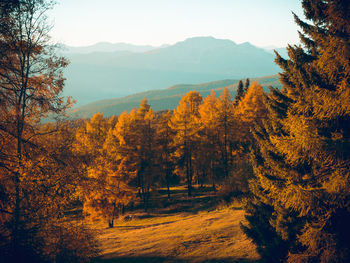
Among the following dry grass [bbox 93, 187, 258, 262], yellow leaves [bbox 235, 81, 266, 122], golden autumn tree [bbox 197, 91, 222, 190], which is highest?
yellow leaves [bbox 235, 81, 266, 122]

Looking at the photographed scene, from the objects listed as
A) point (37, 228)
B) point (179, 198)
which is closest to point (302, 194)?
point (37, 228)

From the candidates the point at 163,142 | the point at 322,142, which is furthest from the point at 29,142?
the point at 163,142

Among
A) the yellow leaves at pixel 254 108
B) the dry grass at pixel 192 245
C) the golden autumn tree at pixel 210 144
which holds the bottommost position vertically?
the dry grass at pixel 192 245

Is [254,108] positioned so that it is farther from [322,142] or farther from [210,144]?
[322,142]

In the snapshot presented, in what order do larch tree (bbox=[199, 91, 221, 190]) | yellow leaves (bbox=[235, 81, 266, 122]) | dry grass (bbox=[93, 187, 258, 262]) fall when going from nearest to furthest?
dry grass (bbox=[93, 187, 258, 262]), yellow leaves (bbox=[235, 81, 266, 122]), larch tree (bbox=[199, 91, 221, 190])

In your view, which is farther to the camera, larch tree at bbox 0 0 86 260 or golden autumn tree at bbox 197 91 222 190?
golden autumn tree at bbox 197 91 222 190

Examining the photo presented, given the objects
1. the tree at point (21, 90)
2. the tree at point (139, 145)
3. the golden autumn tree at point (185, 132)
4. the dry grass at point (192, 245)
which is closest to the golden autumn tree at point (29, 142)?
the tree at point (21, 90)

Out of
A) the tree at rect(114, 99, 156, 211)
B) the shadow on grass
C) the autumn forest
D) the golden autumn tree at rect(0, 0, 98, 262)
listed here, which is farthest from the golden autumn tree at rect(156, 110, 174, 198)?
the golden autumn tree at rect(0, 0, 98, 262)

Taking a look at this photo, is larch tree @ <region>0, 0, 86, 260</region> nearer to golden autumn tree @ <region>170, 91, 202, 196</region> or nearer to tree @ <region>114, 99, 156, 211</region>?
tree @ <region>114, 99, 156, 211</region>

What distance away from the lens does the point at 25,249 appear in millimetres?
8711

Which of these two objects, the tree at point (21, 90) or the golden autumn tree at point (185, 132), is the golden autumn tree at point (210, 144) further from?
the tree at point (21, 90)

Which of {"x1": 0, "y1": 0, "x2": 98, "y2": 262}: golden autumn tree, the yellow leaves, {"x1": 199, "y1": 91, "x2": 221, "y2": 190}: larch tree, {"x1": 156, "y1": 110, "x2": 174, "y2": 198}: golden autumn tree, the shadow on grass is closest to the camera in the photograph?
{"x1": 0, "y1": 0, "x2": 98, "y2": 262}: golden autumn tree

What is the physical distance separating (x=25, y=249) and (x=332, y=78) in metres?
12.8

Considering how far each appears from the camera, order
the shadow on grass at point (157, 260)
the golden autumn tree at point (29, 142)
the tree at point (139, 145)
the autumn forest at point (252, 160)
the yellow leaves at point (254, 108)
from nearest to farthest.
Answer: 1. the autumn forest at point (252, 160)
2. the golden autumn tree at point (29, 142)
3. the shadow on grass at point (157, 260)
4. the tree at point (139, 145)
5. the yellow leaves at point (254, 108)
